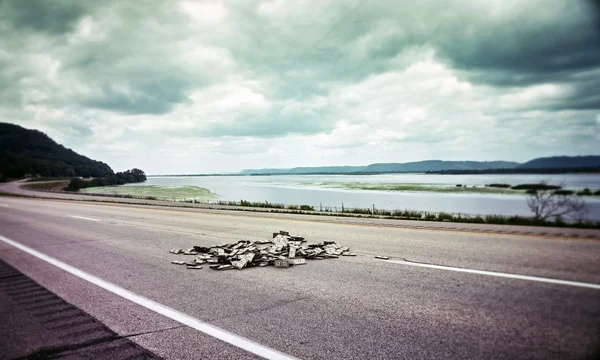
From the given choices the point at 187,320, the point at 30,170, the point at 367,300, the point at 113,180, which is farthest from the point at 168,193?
the point at 30,170

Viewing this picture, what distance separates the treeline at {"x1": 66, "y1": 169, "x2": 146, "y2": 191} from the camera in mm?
86125

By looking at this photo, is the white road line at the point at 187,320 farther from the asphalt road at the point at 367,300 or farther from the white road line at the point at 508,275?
the white road line at the point at 508,275

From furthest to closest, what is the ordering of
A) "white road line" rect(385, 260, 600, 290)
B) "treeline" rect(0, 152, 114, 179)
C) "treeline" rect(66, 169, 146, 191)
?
"treeline" rect(0, 152, 114, 179), "treeline" rect(66, 169, 146, 191), "white road line" rect(385, 260, 600, 290)

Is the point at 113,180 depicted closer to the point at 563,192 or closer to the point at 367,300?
the point at 563,192

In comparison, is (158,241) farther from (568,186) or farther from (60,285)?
(568,186)

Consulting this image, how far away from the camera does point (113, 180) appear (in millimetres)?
128375

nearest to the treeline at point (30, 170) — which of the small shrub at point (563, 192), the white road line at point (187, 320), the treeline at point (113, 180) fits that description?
the treeline at point (113, 180)

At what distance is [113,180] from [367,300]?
144 metres

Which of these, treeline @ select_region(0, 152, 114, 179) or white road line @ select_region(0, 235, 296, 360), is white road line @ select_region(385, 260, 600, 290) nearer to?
white road line @ select_region(0, 235, 296, 360)

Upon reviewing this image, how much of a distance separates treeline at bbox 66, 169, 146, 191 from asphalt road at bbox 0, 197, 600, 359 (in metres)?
87.6

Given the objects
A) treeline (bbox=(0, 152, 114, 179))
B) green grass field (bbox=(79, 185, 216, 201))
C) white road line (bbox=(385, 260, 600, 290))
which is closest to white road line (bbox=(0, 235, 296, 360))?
white road line (bbox=(385, 260, 600, 290))

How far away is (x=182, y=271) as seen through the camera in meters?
5.98

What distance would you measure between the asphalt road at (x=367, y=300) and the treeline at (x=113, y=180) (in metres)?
87.6

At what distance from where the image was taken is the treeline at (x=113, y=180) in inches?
3391
